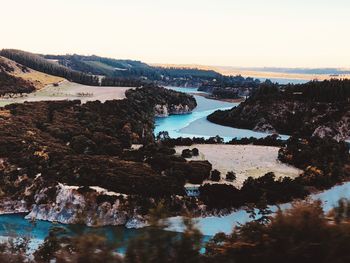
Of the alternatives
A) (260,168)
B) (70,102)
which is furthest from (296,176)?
(70,102)

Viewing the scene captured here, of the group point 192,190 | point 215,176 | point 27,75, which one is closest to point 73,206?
point 192,190

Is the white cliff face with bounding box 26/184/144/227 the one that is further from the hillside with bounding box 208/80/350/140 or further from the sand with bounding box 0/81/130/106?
the sand with bounding box 0/81/130/106

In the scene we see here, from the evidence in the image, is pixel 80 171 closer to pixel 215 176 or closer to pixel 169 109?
pixel 215 176

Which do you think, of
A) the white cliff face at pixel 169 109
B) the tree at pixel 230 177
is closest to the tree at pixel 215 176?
the tree at pixel 230 177

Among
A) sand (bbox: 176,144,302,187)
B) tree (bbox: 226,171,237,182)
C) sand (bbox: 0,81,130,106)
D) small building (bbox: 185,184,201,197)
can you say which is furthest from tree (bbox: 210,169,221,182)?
sand (bbox: 0,81,130,106)

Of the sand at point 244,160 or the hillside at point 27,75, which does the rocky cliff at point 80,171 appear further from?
the hillside at point 27,75

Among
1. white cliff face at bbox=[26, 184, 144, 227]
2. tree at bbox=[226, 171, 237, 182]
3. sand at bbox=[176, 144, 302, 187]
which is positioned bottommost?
white cliff face at bbox=[26, 184, 144, 227]
